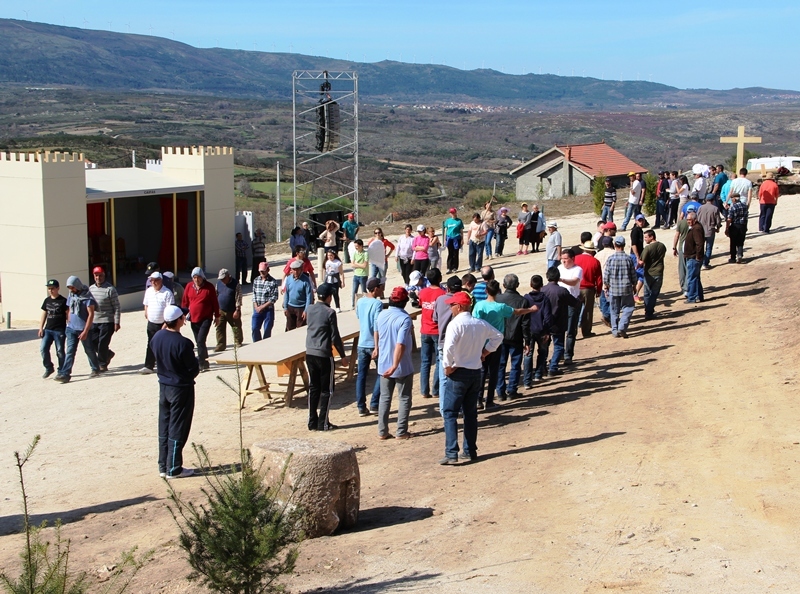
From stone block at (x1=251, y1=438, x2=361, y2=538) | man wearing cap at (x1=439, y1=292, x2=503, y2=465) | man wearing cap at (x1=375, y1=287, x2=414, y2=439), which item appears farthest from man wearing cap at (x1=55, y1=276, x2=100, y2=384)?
stone block at (x1=251, y1=438, x2=361, y2=538)

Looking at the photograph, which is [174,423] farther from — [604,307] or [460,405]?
[604,307]

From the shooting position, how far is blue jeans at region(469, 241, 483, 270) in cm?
1961

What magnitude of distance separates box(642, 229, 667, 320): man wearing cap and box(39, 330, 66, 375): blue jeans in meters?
7.99

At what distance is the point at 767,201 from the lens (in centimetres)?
1892

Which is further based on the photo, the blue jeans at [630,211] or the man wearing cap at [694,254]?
the blue jeans at [630,211]

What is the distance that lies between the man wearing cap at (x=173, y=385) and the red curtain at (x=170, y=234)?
15.2m

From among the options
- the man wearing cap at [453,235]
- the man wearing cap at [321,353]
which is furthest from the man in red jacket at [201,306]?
the man wearing cap at [453,235]

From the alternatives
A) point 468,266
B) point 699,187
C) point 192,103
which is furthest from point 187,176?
point 192,103

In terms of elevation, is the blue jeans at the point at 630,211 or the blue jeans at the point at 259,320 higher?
the blue jeans at the point at 630,211

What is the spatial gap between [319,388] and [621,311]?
507cm

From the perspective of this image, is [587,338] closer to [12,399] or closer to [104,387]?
[104,387]

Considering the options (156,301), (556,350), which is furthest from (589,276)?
(156,301)

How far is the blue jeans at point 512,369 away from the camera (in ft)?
34.1

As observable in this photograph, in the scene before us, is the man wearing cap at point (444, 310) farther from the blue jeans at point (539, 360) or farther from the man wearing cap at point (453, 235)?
the man wearing cap at point (453, 235)
